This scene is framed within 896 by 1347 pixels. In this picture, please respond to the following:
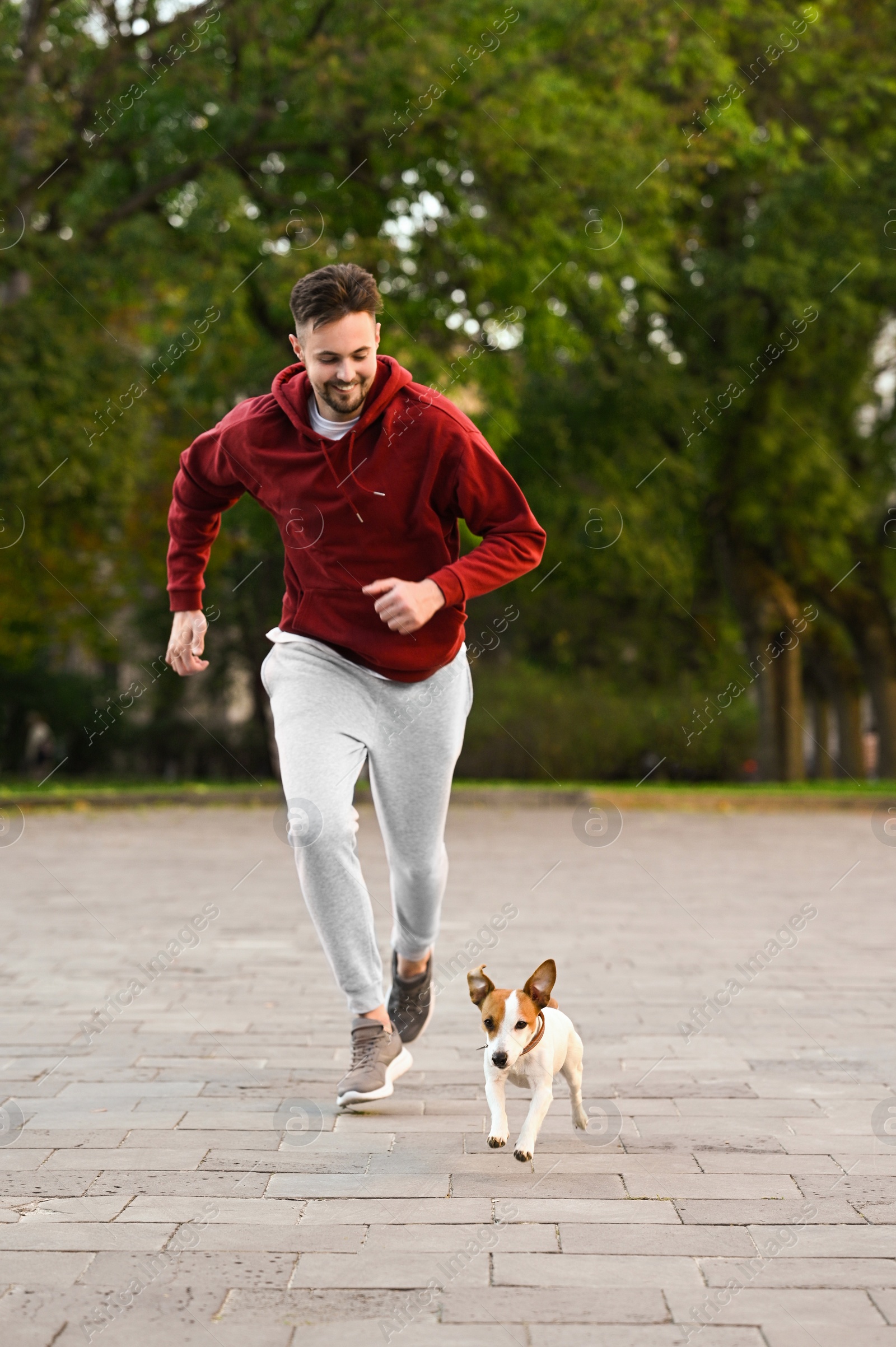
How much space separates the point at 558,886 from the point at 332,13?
10.9 m

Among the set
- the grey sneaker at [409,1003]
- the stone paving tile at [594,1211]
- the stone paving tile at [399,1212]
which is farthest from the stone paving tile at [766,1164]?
the grey sneaker at [409,1003]

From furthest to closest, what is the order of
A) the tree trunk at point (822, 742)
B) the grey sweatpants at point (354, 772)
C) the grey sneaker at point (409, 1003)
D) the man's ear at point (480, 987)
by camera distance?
the tree trunk at point (822, 742), the grey sneaker at point (409, 1003), the grey sweatpants at point (354, 772), the man's ear at point (480, 987)

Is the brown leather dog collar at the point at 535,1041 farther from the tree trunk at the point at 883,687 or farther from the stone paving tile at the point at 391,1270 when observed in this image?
the tree trunk at the point at 883,687

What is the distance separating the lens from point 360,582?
429 centimetres

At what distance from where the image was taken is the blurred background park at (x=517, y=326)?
16.4 m

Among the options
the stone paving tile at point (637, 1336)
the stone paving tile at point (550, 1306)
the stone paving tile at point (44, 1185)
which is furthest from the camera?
the stone paving tile at point (44, 1185)

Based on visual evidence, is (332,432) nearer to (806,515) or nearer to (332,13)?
(332,13)

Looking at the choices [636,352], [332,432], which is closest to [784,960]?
[332,432]

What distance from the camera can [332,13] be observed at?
16672 millimetres

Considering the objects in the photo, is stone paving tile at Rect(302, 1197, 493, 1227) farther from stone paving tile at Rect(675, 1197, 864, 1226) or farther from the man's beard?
the man's beard

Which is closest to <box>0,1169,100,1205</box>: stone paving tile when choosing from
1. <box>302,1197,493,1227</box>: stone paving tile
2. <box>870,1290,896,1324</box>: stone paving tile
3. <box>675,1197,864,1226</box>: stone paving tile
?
<box>302,1197,493,1227</box>: stone paving tile

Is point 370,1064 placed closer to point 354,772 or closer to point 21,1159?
point 354,772

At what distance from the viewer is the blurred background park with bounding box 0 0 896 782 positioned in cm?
1642

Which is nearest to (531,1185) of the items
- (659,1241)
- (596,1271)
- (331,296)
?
(659,1241)
